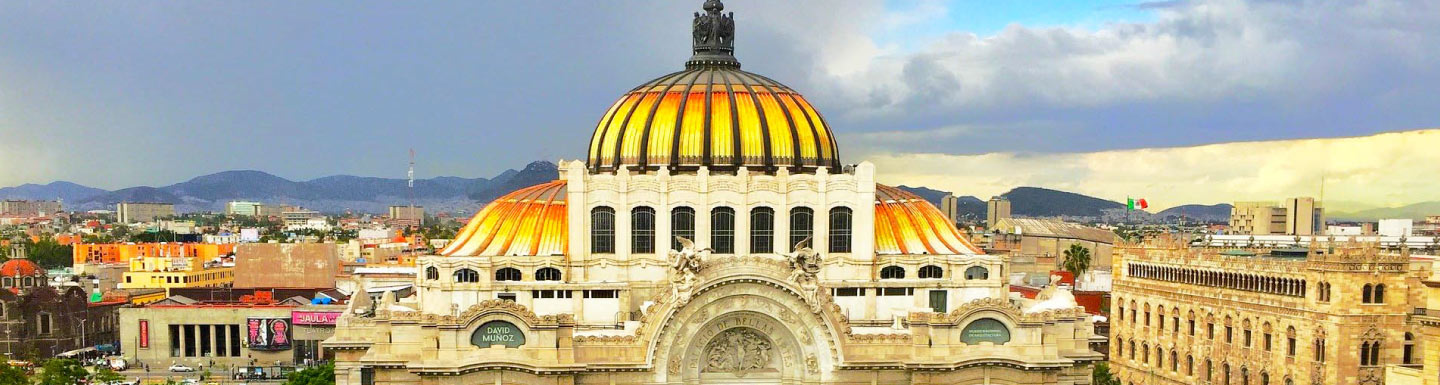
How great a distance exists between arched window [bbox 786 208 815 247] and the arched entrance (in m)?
8.28

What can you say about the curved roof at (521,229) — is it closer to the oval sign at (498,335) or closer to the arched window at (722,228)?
the arched window at (722,228)

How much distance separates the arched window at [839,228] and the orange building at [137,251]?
5146 inches

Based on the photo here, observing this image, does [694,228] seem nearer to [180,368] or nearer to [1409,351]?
[1409,351]

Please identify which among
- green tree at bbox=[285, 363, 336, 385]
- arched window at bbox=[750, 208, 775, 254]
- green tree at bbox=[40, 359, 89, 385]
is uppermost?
arched window at bbox=[750, 208, 775, 254]

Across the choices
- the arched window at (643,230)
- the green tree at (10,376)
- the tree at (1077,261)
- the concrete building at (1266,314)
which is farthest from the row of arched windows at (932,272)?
the tree at (1077,261)

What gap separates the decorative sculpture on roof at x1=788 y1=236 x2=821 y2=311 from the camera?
59.9 metres

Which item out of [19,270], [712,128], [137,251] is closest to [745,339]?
[712,128]

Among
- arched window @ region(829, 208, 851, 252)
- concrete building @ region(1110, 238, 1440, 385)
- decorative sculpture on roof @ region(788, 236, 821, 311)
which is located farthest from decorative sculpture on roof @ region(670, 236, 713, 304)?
concrete building @ region(1110, 238, 1440, 385)

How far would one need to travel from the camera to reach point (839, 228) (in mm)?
69125

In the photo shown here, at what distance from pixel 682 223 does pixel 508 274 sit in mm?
8720

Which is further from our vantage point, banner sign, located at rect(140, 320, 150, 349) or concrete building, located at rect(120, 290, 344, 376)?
banner sign, located at rect(140, 320, 150, 349)

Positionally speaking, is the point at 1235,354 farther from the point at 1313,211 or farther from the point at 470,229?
the point at 1313,211

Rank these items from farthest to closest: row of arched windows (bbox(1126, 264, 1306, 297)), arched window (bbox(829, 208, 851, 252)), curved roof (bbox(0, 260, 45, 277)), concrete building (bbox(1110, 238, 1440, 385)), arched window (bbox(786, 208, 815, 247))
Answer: curved roof (bbox(0, 260, 45, 277)), row of arched windows (bbox(1126, 264, 1306, 297)), concrete building (bbox(1110, 238, 1440, 385)), arched window (bbox(829, 208, 851, 252)), arched window (bbox(786, 208, 815, 247))

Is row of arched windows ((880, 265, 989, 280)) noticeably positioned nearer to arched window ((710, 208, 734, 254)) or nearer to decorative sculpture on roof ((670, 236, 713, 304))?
arched window ((710, 208, 734, 254))
